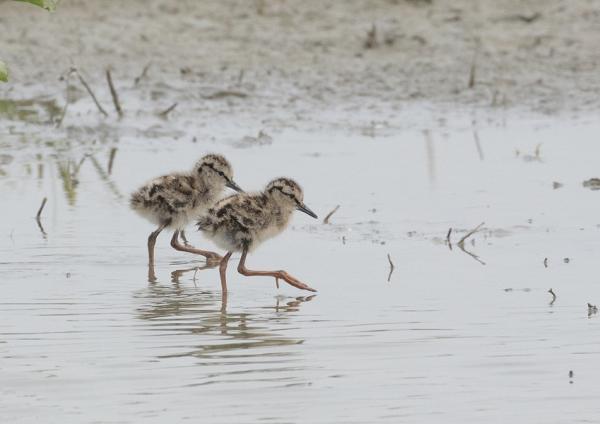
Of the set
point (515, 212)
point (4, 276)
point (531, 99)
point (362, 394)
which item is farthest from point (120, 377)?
point (531, 99)

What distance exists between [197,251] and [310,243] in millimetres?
749

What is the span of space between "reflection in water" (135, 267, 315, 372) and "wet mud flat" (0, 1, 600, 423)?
2 cm

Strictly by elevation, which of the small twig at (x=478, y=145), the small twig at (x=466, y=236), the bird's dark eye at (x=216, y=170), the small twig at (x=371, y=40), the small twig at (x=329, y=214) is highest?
the small twig at (x=371, y=40)

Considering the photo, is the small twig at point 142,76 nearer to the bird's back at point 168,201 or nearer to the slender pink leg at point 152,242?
the bird's back at point 168,201

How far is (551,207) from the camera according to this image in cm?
1048

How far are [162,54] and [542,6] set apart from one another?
4.44 metres

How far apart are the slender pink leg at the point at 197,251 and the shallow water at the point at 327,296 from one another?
87mm

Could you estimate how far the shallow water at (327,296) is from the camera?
6180 millimetres

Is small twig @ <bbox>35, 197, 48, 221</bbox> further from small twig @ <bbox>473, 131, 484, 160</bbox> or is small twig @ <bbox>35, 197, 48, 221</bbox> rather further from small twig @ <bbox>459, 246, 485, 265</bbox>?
small twig @ <bbox>473, 131, 484, 160</bbox>

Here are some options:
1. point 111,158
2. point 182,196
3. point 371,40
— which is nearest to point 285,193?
point 182,196

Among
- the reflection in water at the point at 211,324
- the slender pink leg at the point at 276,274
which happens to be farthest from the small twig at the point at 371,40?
the reflection in water at the point at 211,324

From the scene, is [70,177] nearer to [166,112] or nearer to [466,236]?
[166,112]

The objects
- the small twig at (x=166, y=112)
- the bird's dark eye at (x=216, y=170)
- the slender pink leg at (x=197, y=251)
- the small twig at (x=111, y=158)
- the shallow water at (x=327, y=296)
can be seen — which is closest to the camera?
the shallow water at (x=327, y=296)

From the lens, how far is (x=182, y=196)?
9531mm
